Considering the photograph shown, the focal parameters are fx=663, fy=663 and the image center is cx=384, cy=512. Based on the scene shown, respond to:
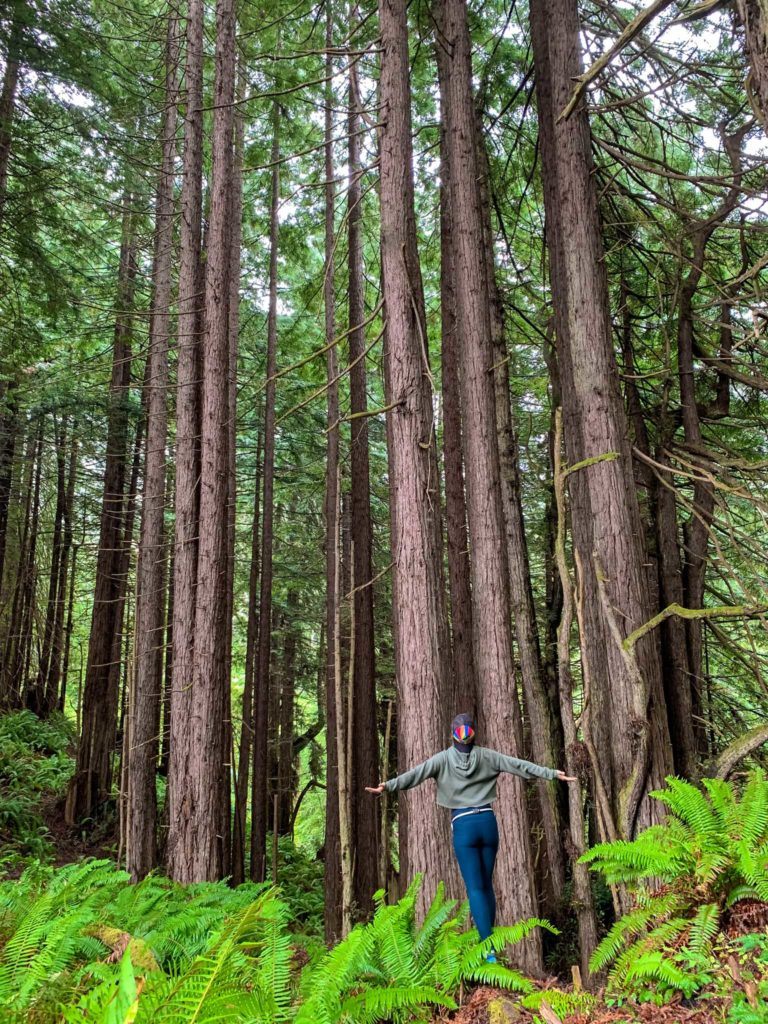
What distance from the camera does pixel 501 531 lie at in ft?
23.0

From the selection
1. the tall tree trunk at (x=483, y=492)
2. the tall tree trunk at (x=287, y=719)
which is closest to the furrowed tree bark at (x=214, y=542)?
the tall tree trunk at (x=483, y=492)

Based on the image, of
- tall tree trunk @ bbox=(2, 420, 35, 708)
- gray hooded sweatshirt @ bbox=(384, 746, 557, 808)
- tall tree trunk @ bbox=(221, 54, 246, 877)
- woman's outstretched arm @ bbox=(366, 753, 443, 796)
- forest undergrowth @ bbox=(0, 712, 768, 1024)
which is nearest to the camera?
forest undergrowth @ bbox=(0, 712, 768, 1024)

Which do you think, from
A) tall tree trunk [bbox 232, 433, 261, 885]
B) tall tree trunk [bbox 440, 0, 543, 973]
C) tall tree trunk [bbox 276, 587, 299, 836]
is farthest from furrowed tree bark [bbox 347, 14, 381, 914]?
tall tree trunk [bbox 276, 587, 299, 836]

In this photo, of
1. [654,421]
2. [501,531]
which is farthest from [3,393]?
[654,421]

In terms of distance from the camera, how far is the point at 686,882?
364 centimetres

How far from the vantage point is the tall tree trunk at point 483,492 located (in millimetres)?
6402

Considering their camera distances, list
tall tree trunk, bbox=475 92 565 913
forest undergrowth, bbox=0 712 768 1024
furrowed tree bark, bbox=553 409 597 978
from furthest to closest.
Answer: tall tree trunk, bbox=475 92 565 913 < furrowed tree bark, bbox=553 409 597 978 < forest undergrowth, bbox=0 712 768 1024

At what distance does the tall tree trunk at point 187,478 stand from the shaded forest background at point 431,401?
0.05 m

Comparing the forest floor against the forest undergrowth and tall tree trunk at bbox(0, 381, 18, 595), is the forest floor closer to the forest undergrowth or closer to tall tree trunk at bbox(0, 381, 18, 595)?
the forest undergrowth

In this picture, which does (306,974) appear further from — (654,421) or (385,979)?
(654,421)

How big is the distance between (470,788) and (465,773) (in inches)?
5.2

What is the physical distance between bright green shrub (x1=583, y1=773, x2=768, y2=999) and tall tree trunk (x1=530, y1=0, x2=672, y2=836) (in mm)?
1357

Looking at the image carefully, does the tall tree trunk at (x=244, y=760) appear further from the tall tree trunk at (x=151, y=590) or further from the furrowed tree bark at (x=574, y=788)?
the furrowed tree bark at (x=574, y=788)

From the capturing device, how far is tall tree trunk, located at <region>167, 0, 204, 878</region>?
325 inches
